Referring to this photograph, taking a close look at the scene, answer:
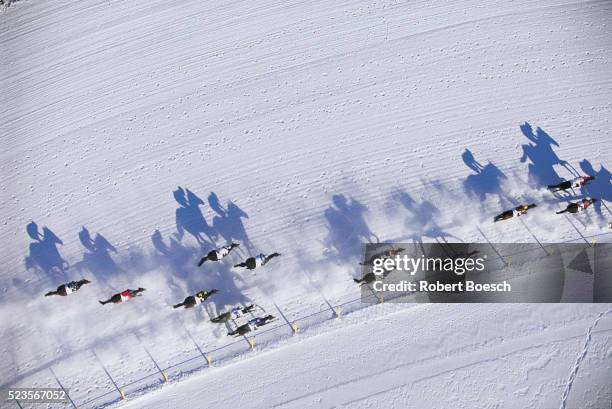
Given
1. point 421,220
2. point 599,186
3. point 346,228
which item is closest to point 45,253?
point 346,228

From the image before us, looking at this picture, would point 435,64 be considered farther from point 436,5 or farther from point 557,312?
point 557,312

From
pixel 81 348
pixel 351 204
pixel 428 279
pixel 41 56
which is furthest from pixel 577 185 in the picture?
pixel 41 56

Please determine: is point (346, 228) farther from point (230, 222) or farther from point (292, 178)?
point (230, 222)

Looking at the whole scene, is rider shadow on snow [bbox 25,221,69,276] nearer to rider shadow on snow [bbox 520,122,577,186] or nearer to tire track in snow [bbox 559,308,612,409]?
rider shadow on snow [bbox 520,122,577,186]

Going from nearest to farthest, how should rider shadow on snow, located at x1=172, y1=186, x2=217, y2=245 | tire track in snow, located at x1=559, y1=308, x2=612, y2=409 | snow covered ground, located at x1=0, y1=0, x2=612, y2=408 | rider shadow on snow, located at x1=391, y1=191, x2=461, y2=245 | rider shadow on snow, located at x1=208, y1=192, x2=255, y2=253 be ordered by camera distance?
tire track in snow, located at x1=559, y1=308, x2=612, y2=409, snow covered ground, located at x1=0, y1=0, x2=612, y2=408, rider shadow on snow, located at x1=391, y1=191, x2=461, y2=245, rider shadow on snow, located at x1=208, y1=192, x2=255, y2=253, rider shadow on snow, located at x1=172, y1=186, x2=217, y2=245

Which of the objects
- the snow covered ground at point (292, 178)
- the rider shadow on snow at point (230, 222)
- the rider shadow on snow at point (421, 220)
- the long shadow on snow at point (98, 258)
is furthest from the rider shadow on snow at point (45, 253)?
the rider shadow on snow at point (421, 220)

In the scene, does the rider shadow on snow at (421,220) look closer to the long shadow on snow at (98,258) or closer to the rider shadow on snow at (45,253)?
the long shadow on snow at (98,258)

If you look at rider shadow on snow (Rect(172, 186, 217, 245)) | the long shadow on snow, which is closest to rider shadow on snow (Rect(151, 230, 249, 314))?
rider shadow on snow (Rect(172, 186, 217, 245))
